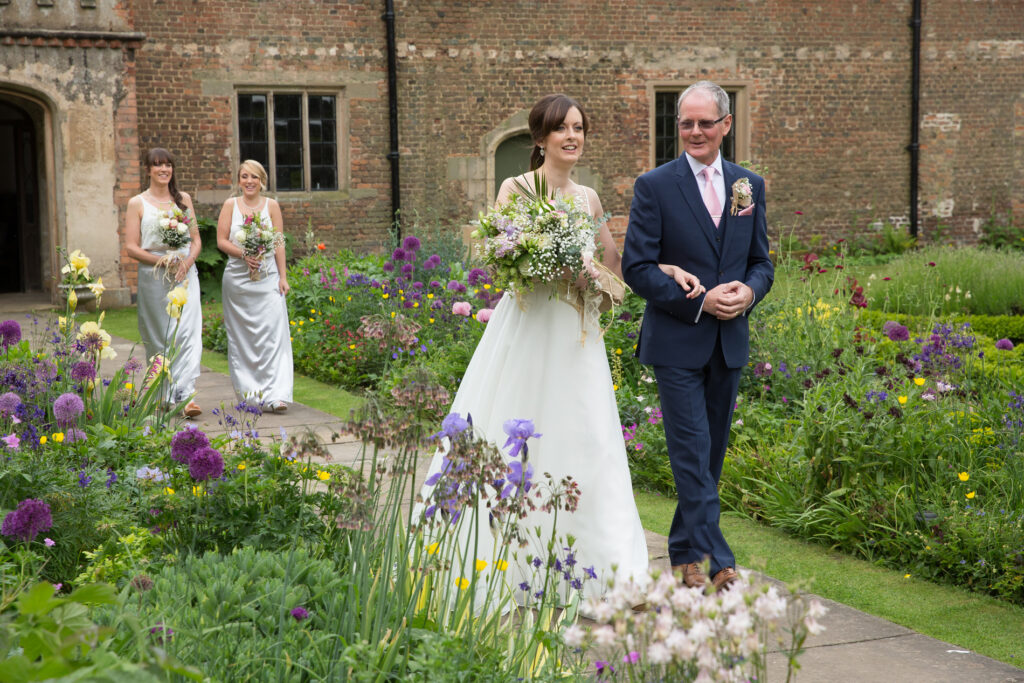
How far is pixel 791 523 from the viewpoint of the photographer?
17.2 ft

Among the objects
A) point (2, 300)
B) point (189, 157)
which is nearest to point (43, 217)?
point (2, 300)

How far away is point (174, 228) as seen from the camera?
8.02 m

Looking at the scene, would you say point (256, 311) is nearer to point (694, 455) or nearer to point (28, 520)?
point (694, 455)

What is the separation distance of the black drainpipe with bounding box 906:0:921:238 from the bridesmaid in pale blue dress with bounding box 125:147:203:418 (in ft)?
49.3

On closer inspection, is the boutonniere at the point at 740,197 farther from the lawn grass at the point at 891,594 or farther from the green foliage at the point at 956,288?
the green foliage at the point at 956,288

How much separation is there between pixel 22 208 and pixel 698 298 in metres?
15.5

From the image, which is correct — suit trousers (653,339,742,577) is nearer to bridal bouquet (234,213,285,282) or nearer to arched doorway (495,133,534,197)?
bridal bouquet (234,213,285,282)

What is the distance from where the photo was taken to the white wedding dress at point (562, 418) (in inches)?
168

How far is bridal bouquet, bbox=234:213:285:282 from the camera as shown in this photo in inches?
328

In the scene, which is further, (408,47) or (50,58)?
(408,47)

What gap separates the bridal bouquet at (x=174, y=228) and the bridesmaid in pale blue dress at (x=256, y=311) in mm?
341

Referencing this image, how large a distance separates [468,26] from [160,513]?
1420 cm

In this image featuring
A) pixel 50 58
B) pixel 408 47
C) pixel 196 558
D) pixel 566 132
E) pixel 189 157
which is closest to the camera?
pixel 196 558

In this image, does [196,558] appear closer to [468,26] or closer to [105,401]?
[105,401]
